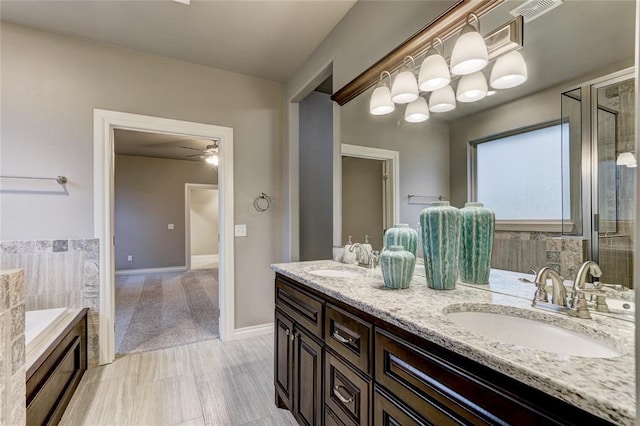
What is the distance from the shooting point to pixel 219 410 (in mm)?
1891

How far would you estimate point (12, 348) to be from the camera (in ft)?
2.72

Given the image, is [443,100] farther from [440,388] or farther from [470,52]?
[440,388]

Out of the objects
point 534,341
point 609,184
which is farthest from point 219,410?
point 609,184

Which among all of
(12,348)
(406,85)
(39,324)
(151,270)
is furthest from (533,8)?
(151,270)

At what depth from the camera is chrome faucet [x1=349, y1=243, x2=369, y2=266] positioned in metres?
1.96

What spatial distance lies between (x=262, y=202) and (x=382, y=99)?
180cm

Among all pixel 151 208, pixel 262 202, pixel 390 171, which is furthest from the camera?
pixel 151 208

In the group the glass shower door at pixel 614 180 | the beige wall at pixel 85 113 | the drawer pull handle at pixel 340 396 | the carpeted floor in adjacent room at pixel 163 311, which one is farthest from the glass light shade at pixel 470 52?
the carpeted floor in adjacent room at pixel 163 311

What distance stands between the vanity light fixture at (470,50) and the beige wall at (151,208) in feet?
22.0

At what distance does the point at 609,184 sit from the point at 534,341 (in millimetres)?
547

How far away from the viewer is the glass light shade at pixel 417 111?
163 centimetres

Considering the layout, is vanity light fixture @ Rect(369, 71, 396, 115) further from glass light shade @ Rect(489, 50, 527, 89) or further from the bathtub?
the bathtub

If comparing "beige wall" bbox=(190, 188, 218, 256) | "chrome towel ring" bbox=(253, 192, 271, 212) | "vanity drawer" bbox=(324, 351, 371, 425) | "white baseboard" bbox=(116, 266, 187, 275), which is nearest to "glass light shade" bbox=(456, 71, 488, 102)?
"vanity drawer" bbox=(324, 351, 371, 425)

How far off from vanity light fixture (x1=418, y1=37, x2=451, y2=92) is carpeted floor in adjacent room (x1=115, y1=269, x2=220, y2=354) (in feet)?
9.73
